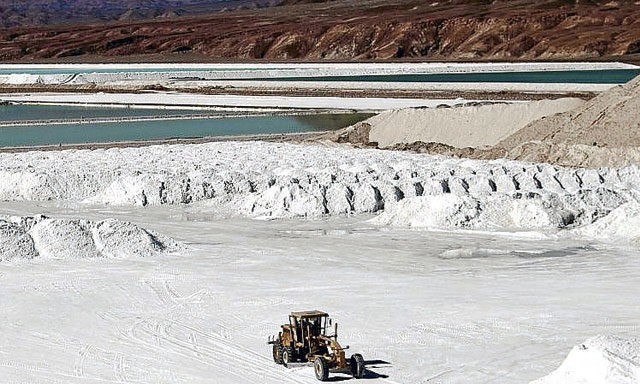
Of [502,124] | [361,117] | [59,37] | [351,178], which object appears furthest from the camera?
[59,37]

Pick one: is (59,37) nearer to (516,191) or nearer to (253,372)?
(516,191)

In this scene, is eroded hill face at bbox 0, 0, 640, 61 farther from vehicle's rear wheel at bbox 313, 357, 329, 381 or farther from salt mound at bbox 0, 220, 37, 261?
vehicle's rear wheel at bbox 313, 357, 329, 381

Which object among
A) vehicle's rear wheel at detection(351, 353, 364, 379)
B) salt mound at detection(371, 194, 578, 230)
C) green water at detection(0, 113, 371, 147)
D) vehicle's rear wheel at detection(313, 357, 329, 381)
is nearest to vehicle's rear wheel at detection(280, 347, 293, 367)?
vehicle's rear wheel at detection(313, 357, 329, 381)

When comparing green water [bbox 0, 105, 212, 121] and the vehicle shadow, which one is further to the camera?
green water [bbox 0, 105, 212, 121]

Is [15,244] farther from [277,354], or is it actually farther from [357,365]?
[357,365]

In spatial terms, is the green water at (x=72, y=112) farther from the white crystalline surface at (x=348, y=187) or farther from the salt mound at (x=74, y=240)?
Answer: the salt mound at (x=74, y=240)

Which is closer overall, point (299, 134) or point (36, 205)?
point (36, 205)

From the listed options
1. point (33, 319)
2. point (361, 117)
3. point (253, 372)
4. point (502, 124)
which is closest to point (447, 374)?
point (253, 372)
